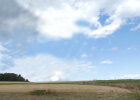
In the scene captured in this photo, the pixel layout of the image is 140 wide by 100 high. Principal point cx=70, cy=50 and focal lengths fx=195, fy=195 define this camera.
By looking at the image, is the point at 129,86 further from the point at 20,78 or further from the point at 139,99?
the point at 20,78

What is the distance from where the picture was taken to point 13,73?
7200 cm

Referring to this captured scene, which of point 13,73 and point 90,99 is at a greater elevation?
point 13,73

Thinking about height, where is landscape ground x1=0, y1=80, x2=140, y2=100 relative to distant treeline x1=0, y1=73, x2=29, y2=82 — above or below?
below

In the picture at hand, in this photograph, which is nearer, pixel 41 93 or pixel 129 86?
pixel 41 93

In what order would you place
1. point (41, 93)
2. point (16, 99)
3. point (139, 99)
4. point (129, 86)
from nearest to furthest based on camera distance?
point (139, 99) → point (16, 99) → point (41, 93) → point (129, 86)

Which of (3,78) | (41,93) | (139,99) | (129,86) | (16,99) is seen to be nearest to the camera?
(139,99)

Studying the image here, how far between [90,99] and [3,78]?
2234 inches

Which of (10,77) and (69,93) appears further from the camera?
(10,77)

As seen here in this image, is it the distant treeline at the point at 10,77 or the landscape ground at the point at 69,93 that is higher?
the distant treeline at the point at 10,77

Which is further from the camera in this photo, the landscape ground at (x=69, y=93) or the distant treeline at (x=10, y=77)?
the distant treeline at (x=10, y=77)

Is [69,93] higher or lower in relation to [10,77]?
lower

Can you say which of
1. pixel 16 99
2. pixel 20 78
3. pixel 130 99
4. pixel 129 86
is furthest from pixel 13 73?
pixel 130 99

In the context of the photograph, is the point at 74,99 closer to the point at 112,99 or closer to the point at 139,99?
the point at 112,99

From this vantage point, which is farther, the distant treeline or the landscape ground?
the distant treeline
